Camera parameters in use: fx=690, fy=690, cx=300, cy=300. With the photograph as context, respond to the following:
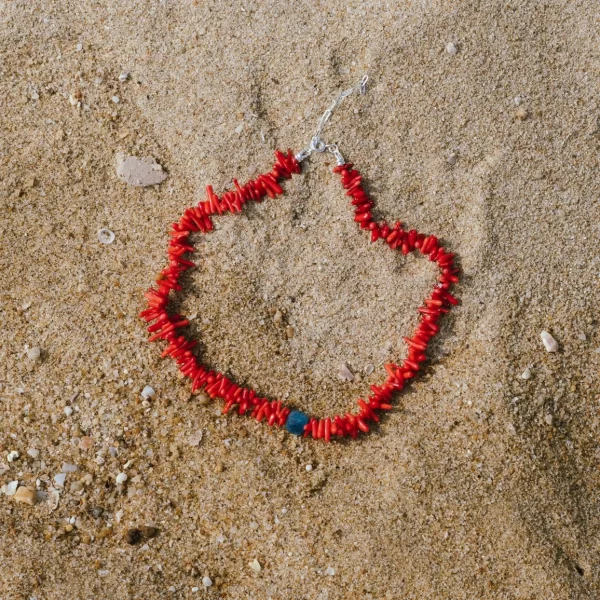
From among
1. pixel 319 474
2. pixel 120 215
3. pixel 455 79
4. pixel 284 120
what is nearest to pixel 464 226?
pixel 455 79

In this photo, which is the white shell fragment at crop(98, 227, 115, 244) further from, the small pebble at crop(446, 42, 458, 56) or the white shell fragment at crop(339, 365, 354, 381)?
the small pebble at crop(446, 42, 458, 56)

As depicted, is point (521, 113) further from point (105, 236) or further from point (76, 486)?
point (76, 486)

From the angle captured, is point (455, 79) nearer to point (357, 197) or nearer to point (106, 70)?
point (357, 197)

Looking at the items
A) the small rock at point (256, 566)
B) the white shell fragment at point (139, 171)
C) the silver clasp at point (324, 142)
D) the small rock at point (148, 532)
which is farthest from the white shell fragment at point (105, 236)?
the small rock at point (256, 566)

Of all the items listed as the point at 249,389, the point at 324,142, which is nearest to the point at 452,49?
the point at 324,142

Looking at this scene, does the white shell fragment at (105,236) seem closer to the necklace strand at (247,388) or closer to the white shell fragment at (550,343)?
the necklace strand at (247,388)

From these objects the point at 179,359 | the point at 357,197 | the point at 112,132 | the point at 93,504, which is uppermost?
the point at 357,197

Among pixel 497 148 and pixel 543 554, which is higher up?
pixel 497 148
